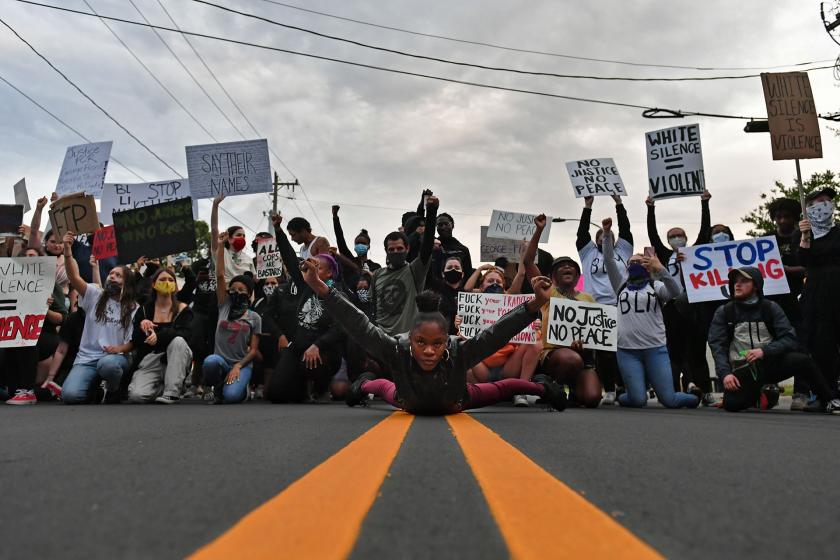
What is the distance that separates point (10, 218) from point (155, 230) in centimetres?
221

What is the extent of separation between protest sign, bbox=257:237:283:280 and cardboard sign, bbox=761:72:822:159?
761 centimetres

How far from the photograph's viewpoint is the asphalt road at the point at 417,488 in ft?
4.44

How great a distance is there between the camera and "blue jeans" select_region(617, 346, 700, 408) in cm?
748

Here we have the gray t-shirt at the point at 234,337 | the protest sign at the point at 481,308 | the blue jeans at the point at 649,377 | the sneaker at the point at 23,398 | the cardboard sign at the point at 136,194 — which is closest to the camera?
the sneaker at the point at 23,398

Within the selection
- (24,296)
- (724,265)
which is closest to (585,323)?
(724,265)

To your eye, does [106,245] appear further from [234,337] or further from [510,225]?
[510,225]

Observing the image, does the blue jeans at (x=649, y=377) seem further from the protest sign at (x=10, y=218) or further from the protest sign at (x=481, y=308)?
the protest sign at (x=10, y=218)

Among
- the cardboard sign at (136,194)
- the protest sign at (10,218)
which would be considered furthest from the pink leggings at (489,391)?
the cardboard sign at (136,194)

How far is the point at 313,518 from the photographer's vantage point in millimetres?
1498

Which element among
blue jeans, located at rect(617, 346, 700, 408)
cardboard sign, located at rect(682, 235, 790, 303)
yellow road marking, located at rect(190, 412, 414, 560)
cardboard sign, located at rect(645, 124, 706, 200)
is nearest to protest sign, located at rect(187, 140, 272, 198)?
cardboard sign, located at rect(645, 124, 706, 200)

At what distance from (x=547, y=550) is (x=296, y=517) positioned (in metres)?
0.60

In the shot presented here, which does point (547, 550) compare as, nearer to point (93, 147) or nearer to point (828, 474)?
point (828, 474)

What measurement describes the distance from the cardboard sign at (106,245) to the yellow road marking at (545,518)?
9.28 m

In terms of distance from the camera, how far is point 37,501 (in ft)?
5.74
